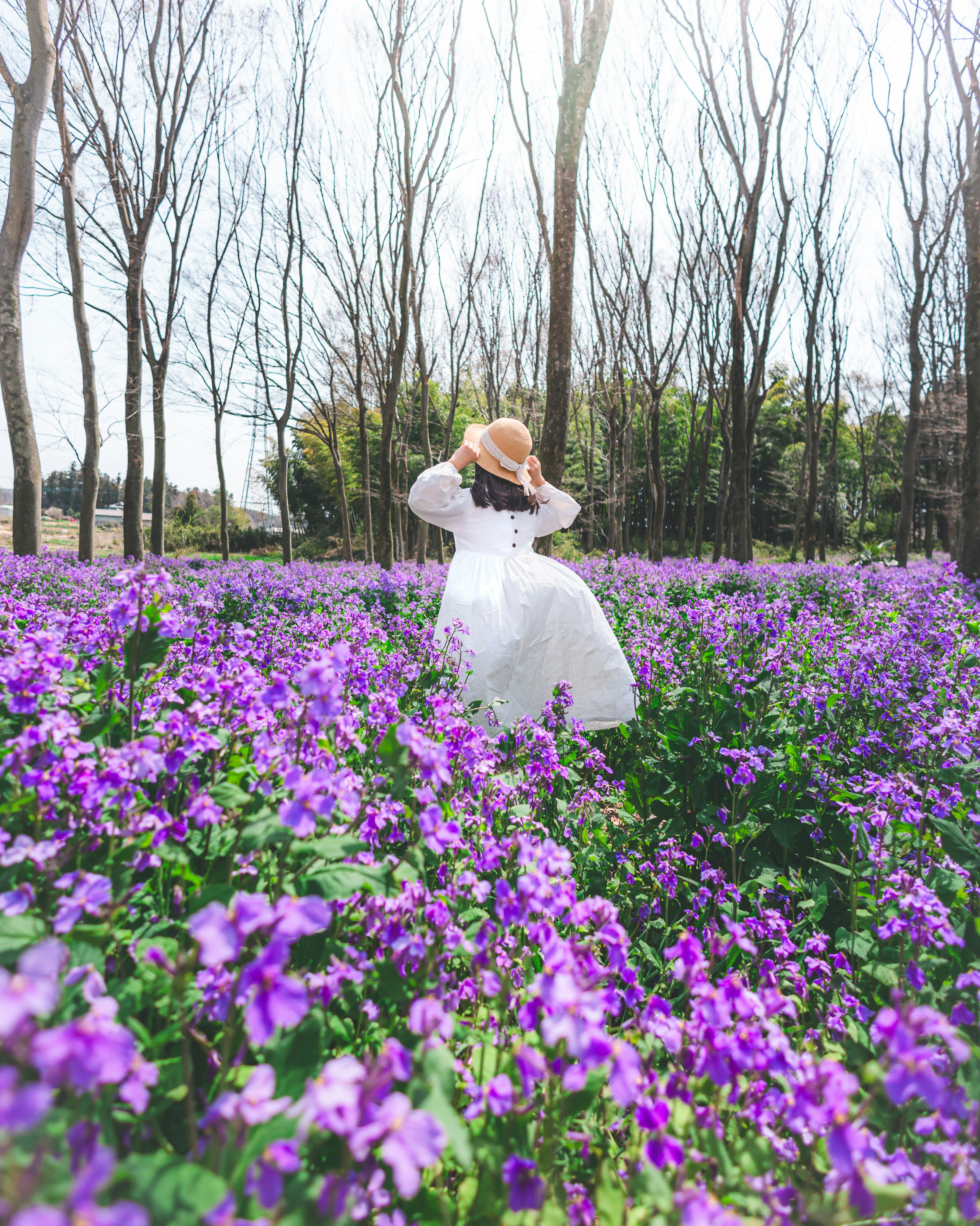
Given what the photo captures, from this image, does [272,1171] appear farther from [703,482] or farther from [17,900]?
[703,482]

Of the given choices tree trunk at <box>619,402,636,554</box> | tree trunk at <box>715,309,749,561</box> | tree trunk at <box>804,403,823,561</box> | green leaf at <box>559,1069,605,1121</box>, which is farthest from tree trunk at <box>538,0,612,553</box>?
tree trunk at <box>804,403,823,561</box>

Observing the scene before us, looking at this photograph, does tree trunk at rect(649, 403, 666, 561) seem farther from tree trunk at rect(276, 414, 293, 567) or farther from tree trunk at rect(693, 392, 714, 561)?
tree trunk at rect(276, 414, 293, 567)

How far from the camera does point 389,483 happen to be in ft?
39.3

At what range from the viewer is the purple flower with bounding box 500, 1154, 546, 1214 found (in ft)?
2.76

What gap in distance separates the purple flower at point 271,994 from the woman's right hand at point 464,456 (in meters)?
3.69

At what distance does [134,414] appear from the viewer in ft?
39.9

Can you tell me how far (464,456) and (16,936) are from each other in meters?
3.65

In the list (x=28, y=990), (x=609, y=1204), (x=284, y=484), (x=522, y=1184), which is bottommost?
(x=609, y=1204)

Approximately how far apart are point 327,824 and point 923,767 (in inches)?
102

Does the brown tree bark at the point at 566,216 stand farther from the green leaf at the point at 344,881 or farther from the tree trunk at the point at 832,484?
the tree trunk at the point at 832,484

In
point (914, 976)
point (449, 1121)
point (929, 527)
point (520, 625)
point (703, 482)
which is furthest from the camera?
point (929, 527)

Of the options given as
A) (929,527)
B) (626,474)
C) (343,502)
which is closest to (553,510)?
(343,502)

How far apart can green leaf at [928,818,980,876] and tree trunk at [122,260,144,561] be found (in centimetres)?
1148

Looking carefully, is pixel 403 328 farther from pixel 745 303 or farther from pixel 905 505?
pixel 905 505
